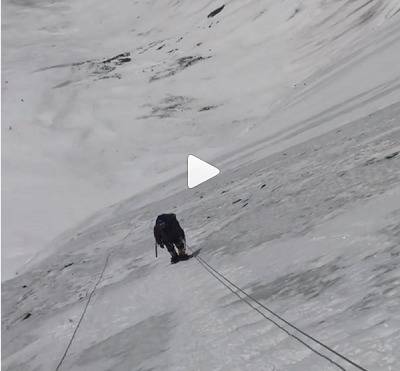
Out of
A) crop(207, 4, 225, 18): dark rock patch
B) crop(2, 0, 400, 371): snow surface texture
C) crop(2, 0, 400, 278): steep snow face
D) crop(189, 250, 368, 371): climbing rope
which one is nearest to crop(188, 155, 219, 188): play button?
crop(2, 0, 400, 371): snow surface texture

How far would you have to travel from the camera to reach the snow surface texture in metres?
7.22

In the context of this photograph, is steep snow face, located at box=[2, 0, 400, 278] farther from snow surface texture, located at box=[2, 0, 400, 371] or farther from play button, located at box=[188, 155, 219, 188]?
play button, located at box=[188, 155, 219, 188]

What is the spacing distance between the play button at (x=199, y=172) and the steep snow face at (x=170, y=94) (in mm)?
848

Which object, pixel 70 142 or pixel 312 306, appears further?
pixel 70 142

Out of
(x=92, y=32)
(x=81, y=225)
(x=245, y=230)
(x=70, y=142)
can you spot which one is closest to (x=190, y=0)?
(x=92, y=32)

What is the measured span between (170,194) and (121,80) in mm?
26155

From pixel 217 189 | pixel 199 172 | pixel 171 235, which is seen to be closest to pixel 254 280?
pixel 171 235

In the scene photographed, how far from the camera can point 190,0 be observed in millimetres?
60562

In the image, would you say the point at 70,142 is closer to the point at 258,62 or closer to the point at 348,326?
the point at 258,62

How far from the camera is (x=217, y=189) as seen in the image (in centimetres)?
1938

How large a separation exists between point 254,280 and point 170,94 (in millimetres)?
35186

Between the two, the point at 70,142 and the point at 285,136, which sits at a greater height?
the point at 70,142

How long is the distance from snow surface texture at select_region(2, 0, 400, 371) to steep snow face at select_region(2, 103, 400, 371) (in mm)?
37

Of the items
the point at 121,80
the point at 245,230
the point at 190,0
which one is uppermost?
the point at 190,0
